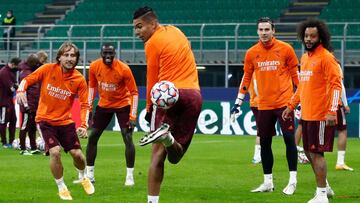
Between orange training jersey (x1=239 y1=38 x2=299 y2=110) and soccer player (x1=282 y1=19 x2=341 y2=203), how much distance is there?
1697mm

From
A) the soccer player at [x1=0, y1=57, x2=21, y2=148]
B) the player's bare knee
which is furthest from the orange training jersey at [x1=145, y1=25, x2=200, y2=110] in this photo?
the soccer player at [x1=0, y1=57, x2=21, y2=148]

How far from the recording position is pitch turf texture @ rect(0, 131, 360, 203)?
12.8 metres

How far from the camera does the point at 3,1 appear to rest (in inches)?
1759

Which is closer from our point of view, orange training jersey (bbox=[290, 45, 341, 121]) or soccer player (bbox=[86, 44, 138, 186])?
orange training jersey (bbox=[290, 45, 341, 121])

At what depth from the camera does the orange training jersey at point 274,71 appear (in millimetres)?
13719

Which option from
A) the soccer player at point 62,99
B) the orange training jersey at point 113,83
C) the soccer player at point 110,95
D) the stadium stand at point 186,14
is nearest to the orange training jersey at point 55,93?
the soccer player at point 62,99

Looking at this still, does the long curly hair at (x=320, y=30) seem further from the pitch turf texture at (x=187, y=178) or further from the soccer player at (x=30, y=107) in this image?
the soccer player at (x=30, y=107)

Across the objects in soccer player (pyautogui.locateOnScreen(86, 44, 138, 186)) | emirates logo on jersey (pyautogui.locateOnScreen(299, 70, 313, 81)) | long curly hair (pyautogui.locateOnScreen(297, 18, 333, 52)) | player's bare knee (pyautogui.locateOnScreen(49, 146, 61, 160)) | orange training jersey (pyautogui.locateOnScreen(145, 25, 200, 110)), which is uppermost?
long curly hair (pyautogui.locateOnScreen(297, 18, 333, 52))

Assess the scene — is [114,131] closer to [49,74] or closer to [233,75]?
[233,75]

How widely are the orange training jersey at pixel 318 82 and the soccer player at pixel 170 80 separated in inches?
76.8

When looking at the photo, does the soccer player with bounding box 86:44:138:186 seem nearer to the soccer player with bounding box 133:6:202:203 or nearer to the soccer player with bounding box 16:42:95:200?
the soccer player with bounding box 16:42:95:200

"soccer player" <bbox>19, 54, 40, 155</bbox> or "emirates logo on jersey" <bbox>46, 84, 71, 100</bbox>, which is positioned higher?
"emirates logo on jersey" <bbox>46, 84, 71, 100</bbox>

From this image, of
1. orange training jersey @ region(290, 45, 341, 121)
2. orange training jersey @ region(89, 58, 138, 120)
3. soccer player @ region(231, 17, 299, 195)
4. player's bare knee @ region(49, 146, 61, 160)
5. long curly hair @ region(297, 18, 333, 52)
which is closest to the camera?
orange training jersey @ region(290, 45, 341, 121)

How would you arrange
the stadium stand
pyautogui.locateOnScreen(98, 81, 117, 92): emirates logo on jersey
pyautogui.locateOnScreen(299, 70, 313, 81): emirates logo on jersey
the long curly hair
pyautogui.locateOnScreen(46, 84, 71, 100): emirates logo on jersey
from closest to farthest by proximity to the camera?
the long curly hair → pyautogui.locateOnScreen(299, 70, 313, 81): emirates logo on jersey → pyautogui.locateOnScreen(46, 84, 71, 100): emirates logo on jersey → pyautogui.locateOnScreen(98, 81, 117, 92): emirates logo on jersey → the stadium stand
